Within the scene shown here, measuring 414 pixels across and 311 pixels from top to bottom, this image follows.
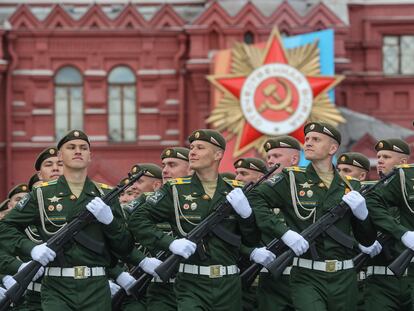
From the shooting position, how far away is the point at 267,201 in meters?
10.2

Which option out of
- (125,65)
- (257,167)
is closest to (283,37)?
(125,65)

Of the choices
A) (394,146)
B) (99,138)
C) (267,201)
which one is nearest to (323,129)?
(267,201)

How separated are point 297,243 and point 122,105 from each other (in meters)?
17.5

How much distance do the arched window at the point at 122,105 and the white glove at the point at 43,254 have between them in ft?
56.8

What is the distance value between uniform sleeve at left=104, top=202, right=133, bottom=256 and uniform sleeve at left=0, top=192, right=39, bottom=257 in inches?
23.0

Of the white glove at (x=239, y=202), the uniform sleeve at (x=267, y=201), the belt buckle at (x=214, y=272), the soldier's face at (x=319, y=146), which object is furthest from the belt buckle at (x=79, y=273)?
the soldier's face at (x=319, y=146)

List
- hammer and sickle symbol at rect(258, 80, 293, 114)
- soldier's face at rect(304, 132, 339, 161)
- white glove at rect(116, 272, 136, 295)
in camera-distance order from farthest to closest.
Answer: hammer and sickle symbol at rect(258, 80, 293, 114) < white glove at rect(116, 272, 136, 295) < soldier's face at rect(304, 132, 339, 161)

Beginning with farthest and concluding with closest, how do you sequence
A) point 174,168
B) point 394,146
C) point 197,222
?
point 174,168, point 394,146, point 197,222

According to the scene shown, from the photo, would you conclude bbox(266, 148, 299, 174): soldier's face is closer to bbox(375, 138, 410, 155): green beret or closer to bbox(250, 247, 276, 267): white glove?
bbox(375, 138, 410, 155): green beret

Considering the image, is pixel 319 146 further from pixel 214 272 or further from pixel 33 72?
pixel 33 72

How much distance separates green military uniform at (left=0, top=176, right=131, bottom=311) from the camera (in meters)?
9.74

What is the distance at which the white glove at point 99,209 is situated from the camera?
9750 millimetres

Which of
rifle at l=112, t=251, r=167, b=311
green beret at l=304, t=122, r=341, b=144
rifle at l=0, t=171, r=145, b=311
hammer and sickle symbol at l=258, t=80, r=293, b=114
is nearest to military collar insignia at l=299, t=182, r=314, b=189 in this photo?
green beret at l=304, t=122, r=341, b=144

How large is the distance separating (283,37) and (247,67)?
51.4 inches
